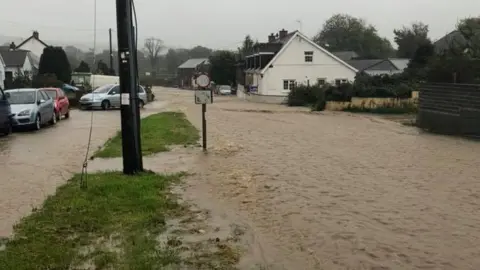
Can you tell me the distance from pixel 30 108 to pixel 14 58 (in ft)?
139

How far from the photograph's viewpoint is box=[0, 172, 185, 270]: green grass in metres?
6.09

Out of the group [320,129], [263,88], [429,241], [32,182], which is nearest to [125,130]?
[32,182]

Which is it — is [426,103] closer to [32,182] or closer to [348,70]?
[32,182]

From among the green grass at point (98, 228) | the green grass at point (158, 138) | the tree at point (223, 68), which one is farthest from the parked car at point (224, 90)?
the green grass at point (98, 228)

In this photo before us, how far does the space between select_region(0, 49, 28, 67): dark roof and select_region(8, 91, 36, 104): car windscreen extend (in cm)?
3857

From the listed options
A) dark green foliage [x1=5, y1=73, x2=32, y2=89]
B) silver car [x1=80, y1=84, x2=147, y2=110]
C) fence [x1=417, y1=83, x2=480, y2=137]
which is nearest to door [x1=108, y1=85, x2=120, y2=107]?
silver car [x1=80, y1=84, x2=147, y2=110]

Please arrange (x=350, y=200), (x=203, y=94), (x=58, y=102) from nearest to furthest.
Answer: (x=350, y=200), (x=203, y=94), (x=58, y=102)

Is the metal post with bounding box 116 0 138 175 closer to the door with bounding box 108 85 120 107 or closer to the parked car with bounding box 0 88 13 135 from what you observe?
the parked car with bounding box 0 88 13 135

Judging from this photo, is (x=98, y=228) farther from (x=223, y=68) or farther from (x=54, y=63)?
(x=223, y=68)

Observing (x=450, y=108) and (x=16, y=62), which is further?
(x=16, y=62)

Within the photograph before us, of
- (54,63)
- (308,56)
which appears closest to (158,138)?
(54,63)

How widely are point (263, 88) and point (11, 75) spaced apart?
25.4 metres

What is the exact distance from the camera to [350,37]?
120 meters

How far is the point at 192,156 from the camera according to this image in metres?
15.3
